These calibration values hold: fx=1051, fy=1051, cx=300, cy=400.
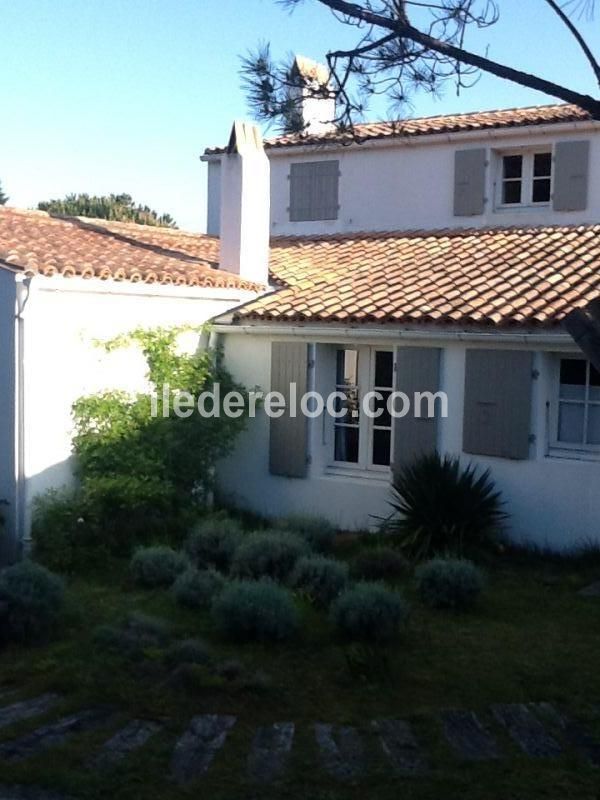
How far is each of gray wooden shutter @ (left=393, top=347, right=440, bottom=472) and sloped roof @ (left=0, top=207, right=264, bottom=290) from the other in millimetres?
2802

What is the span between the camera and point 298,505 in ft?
44.1

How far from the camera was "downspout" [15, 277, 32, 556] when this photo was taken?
11195 mm

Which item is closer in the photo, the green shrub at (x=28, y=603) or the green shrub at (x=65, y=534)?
the green shrub at (x=28, y=603)

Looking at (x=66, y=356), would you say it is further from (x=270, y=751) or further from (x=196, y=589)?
(x=270, y=751)

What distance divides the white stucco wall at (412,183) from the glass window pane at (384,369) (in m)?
4.97

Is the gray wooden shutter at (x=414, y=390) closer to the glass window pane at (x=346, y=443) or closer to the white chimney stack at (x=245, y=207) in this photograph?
the glass window pane at (x=346, y=443)

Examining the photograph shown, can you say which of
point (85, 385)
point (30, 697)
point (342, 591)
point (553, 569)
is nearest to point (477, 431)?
point (553, 569)

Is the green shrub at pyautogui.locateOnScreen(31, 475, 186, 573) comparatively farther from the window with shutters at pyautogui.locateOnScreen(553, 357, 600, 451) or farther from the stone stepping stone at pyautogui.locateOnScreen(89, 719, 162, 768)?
the stone stepping stone at pyautogui.locateOnScreen(89, 719, 162, 768)

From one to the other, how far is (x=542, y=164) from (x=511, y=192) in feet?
2.18

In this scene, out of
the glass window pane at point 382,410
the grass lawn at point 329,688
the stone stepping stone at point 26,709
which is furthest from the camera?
the glass window pane at point 382,410

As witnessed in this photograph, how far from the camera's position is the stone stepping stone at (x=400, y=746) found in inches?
228

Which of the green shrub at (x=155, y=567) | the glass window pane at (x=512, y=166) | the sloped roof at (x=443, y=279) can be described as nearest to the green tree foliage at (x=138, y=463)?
the green shrub at (x=155, y=567)

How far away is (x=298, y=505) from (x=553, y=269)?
14.4 ft

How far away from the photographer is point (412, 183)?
17.8 meters
